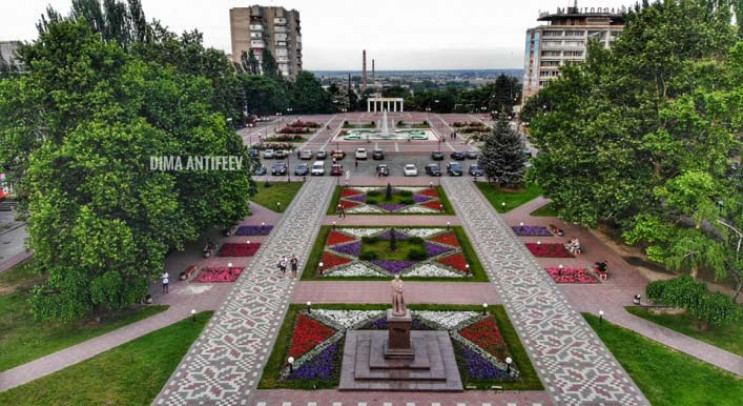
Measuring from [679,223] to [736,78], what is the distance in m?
7.64

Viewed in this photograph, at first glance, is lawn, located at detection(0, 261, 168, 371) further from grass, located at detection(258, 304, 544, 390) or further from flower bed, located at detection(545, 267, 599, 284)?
flower bed, located at detection(545, 267, 599, 284)

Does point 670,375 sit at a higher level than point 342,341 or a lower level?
lower

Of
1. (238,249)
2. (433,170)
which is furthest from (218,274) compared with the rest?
(433,170)

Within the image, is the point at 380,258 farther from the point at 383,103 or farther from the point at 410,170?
the point at 383,103

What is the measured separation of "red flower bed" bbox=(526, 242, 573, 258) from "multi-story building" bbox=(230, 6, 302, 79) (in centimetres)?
9022

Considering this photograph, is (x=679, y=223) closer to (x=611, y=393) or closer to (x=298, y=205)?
(x=611, y=393)

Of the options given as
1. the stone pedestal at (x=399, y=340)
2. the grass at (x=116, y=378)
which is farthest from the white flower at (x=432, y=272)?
the grass at (x=116, y=378)

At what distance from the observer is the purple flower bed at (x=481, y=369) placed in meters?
18.5

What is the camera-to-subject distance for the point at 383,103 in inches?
4547

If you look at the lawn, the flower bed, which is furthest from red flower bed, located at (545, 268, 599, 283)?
the lawn

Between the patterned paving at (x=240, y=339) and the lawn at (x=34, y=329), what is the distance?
12.8ft

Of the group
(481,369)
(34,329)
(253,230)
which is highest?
(253,230)

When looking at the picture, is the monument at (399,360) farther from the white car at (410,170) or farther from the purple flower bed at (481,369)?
the white car at (410,170)

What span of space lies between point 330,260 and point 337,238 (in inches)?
148
